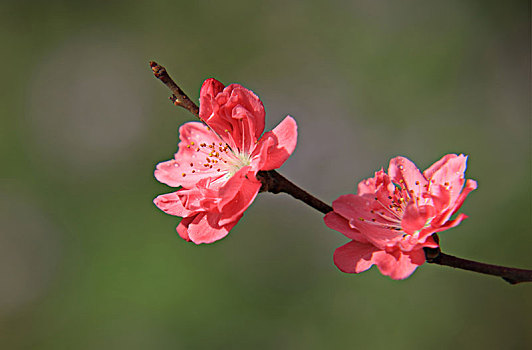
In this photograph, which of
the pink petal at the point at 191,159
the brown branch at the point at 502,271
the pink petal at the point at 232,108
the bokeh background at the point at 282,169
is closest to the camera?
the brown branch at the point at 502,271

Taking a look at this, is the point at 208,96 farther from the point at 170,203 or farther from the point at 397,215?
the point at 397,215

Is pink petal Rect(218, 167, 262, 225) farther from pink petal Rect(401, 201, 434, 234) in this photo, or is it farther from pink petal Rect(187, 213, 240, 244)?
pink petal Rect(401, 201, 434, 234)

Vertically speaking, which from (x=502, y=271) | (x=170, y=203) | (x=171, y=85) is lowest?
(x=502, y=271)

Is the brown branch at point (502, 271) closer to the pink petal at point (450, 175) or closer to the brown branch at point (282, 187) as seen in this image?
the pink petal at point (450, 175)

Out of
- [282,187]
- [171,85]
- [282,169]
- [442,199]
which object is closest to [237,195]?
[282,187]

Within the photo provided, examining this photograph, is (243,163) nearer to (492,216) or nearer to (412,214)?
(412,214)

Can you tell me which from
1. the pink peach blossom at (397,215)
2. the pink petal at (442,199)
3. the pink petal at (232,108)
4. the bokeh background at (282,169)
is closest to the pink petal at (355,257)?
the pink peach blossom at (397,215)

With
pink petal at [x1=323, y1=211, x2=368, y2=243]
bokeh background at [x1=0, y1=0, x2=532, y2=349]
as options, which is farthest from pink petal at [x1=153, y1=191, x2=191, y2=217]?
bokeh background at [x1=0, y1=0, x2=532, y2=349]
